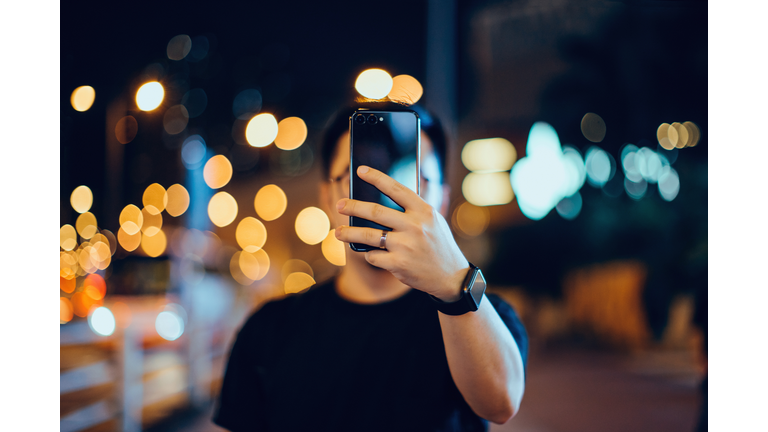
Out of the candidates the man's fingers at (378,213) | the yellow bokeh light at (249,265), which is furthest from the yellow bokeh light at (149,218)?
the man's fingers at (378,213)

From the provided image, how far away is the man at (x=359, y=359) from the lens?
1.97 feet

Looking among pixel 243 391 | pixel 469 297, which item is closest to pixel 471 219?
pixel 243 391

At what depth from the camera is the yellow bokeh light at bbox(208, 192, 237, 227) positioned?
2197 mm

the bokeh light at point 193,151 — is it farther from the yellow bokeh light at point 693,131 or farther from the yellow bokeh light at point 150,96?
the yellow bokeh light at point 693,131

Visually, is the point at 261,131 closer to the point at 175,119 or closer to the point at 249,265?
the point at 175,119

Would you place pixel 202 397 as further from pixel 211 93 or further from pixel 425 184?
pixel 425 184

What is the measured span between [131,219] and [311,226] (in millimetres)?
853

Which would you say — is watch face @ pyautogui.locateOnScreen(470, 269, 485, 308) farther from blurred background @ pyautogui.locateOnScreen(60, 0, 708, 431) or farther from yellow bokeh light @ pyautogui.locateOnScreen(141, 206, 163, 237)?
yellow bokeh light @ pyautogui.locateOnScreen(141, 206, 163, 237)

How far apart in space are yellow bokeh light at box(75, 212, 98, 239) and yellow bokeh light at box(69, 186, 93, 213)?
23mm

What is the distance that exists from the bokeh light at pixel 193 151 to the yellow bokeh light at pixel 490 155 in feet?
5.02

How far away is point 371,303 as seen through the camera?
0.69 metres

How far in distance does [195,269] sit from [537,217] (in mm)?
2611

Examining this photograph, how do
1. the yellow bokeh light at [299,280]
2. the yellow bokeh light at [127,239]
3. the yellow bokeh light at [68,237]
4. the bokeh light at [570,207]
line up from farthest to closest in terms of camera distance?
the bokeh light at [570,207] → the yellow bokeh light at [299,280] → the yellow bokeh light at [127,239] → the yellow bokeh light at [68,237]
